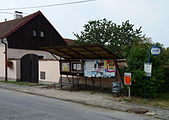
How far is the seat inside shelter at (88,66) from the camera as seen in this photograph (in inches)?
472

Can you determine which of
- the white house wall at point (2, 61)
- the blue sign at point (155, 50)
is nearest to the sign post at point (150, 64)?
the blue sign at point (155, 50)

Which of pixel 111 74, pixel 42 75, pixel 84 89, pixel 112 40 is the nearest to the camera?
pixel 111 74

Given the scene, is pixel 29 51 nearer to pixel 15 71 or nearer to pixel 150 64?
pixel 15 71

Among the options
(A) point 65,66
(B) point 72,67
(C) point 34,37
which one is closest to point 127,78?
(B) point 72,67

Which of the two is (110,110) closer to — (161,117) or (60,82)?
(161,117)

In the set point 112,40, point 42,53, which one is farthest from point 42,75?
point 112,40

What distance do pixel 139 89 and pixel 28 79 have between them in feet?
36.2

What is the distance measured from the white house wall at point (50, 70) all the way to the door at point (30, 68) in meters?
0.65

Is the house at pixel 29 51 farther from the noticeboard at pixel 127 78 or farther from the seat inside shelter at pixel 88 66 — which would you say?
the noticeboard at pixel 127 78

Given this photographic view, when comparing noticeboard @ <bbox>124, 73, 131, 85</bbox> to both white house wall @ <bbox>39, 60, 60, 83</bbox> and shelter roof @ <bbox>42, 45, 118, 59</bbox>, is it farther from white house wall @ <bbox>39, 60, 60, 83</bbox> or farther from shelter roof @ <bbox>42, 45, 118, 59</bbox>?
white house wall @ <bbox>39, 60, 60, 83</bbox>

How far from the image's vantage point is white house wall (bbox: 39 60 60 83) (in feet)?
53.1

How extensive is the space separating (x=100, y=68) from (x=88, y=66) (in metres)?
0.87

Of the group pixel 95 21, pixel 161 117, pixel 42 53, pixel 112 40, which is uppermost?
pixel 95 21

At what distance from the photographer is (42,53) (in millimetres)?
23750
